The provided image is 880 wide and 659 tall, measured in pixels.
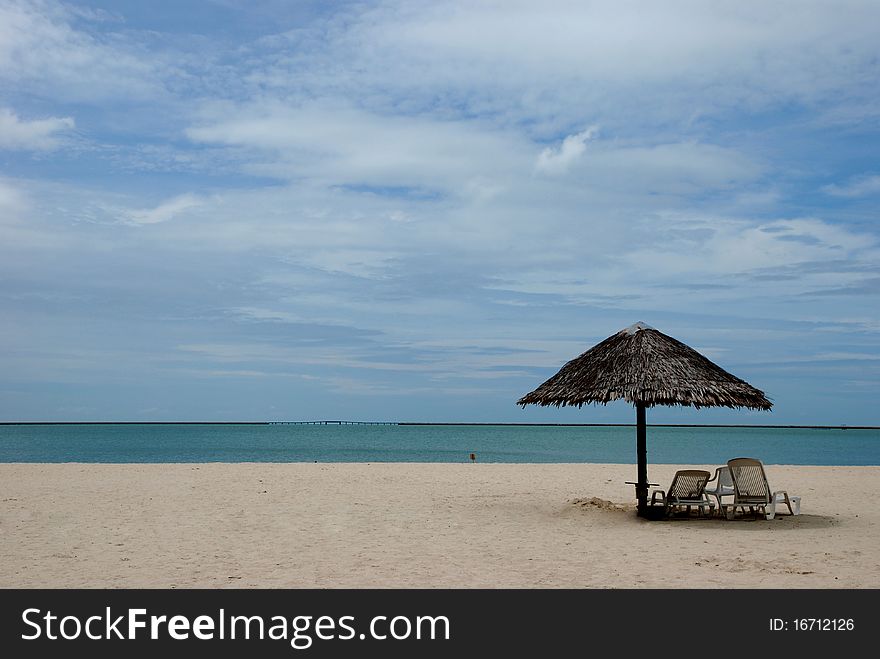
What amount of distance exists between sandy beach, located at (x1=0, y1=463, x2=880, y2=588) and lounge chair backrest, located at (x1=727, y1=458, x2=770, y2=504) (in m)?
0.36

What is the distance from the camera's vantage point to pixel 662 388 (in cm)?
1077

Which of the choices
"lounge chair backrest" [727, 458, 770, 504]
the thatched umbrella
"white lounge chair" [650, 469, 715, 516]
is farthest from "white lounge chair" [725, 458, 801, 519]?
the thatched umbrella

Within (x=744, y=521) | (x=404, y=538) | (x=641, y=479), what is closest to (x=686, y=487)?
(x=641, y=479)

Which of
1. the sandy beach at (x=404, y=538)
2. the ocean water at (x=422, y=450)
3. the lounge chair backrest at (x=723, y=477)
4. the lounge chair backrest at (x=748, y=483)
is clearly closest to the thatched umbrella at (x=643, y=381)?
the lounge chair backrest at (x=748, y=483)

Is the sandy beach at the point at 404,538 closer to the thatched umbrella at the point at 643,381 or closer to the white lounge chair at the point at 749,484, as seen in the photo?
the white lounge chair at the point at 749,484

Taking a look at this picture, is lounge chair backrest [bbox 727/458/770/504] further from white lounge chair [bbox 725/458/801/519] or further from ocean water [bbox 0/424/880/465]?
ocean water [bbox 0/424/880/465]

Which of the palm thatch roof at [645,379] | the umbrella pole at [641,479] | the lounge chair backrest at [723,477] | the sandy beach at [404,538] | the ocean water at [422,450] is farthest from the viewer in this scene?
the ocean water at [422,450]

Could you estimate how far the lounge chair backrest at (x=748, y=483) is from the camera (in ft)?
35.6

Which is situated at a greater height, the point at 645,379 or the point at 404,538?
the point at 645,379

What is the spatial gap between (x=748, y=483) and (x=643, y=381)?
1.88m

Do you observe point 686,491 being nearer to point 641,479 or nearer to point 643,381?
point 641,479

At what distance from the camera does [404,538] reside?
A: 9766 millimetres
